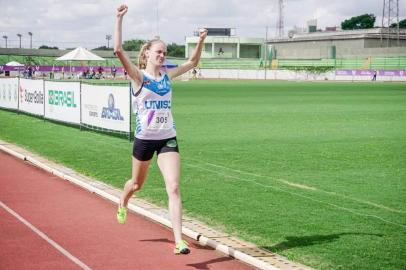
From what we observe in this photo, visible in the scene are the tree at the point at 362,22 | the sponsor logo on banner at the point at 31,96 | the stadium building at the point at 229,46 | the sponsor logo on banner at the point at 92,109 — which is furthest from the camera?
the tree at the point at 362,22

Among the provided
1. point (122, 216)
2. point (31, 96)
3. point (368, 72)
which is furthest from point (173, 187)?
point (368, 72)

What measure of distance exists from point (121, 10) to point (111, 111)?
11867 mm

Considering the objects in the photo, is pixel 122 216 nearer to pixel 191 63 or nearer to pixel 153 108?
pixel 153 108

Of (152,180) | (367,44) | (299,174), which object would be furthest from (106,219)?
(367,44)

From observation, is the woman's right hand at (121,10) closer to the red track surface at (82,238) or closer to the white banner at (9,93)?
the red track surface at (82,238)

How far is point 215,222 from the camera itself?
8.01 m

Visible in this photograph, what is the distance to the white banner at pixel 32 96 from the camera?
23.9 metres

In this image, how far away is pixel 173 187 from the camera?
6570 mm

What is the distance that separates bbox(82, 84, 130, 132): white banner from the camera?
17.3 meters

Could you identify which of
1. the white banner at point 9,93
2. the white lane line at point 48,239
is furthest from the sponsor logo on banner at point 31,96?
the white lane line at point 48,239

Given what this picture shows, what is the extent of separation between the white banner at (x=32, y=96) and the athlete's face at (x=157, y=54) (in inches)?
690

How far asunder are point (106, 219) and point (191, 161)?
16.9 feet

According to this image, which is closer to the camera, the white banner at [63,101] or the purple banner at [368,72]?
the white banner at [63,101]

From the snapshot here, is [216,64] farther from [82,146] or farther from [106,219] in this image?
[106,219]
